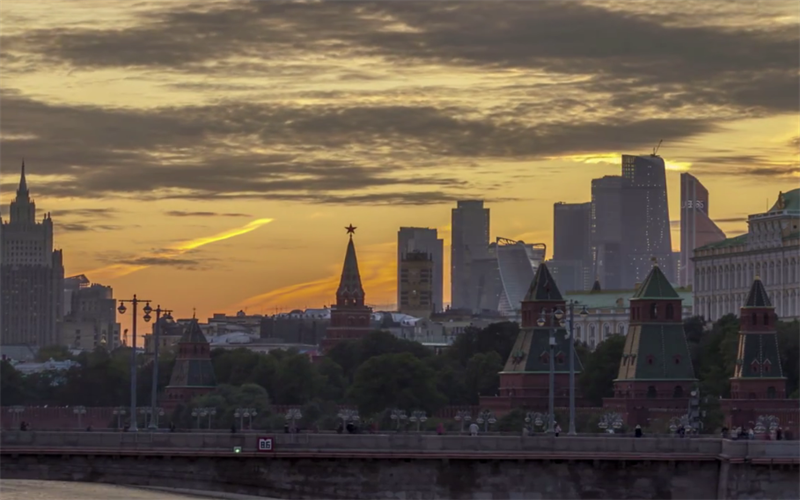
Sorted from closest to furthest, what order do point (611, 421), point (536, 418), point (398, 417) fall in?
point (536, 418) < point (611, 421) < point (398, 417)

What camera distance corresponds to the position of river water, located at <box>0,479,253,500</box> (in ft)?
330

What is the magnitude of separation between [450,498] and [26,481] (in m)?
21.7

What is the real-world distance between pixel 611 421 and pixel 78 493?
88.5 m

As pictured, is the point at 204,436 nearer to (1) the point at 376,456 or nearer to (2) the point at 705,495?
(1) the point at 376,456

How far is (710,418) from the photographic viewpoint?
192 meters

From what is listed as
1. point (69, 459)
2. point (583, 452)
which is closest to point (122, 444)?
point (69, 459)

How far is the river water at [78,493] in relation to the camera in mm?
100688

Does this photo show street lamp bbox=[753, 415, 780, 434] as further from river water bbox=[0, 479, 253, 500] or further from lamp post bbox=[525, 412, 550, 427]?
river water bbox=[0, 479, 253, 500]

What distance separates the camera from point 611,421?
186625 mm

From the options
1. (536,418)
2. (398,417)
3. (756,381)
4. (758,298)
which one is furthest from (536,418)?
(758,298)

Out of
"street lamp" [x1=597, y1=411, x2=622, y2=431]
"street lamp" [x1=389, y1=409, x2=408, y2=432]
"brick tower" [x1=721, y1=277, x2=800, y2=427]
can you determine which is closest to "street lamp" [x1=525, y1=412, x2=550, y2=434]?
"street lamp" [x1=597, y1=411, x2=622, y2=431]

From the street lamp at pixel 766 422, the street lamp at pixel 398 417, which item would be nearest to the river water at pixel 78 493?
the street lamp at pixel 766 422

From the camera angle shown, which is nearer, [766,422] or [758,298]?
[766,422]

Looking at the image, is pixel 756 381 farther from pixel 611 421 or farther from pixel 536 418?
pixel 536 418
